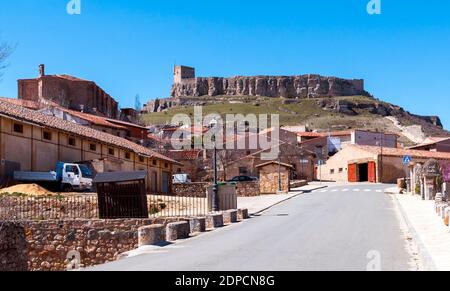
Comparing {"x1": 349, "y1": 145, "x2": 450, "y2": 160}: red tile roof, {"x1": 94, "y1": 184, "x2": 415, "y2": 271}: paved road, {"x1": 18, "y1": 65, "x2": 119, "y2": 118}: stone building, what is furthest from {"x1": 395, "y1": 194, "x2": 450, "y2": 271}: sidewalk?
{"x1": 18, "y1": 65, "x2": 119, "y2": 118}: stone building

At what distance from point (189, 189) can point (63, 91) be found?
32.9 m

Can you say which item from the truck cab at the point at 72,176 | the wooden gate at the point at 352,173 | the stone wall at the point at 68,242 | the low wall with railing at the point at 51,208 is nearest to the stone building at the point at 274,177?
the truck cab at the point at 72,176

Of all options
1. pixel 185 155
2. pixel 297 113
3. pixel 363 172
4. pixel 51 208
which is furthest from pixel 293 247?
pixel 297 113

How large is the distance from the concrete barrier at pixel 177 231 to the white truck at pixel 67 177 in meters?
17.8

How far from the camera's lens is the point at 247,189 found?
52.1 metres

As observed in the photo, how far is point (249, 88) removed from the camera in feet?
635

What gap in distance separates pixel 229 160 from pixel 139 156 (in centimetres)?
2334

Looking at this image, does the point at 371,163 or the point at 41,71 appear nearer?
the point at 371,163

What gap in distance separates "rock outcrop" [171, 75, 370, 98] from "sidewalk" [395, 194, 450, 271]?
15702cm

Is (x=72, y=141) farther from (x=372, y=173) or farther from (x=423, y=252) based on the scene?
(x=372, y=173)

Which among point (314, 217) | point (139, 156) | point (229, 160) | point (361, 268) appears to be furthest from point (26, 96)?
point (361, 268)

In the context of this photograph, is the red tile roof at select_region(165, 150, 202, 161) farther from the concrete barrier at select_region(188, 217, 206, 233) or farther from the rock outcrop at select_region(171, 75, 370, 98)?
the rock outcrop at select_region(171, 75, 370, 98)

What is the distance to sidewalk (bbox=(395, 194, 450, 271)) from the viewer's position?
43.7ft

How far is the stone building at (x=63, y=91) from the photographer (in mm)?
78750
